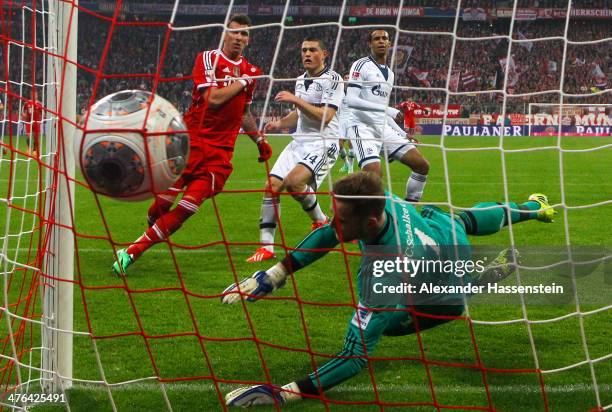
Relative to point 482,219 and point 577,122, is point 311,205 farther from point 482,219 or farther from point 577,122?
point 577,122

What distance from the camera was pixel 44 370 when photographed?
3.71 m

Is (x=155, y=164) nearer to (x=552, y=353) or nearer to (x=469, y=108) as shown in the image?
(x=552, y=353)

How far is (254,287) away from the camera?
3.75 m

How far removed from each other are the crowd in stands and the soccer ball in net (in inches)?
656

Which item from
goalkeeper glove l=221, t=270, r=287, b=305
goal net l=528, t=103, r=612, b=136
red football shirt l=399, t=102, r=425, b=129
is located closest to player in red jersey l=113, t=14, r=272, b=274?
goalkeeper glove l=221, t=270, r=287, b=305

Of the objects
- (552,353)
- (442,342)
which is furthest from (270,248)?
(552,353)

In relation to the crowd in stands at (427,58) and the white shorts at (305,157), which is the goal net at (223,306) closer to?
the white shorts at (305,157)

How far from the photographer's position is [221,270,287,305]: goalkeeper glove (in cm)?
368

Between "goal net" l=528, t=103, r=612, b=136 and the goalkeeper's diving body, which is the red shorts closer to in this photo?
the goalkeeper's diving body

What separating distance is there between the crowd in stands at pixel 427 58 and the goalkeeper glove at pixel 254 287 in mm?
16551

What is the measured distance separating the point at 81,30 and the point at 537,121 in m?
19.5

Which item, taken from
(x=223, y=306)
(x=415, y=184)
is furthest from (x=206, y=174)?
(x=415, y=184)

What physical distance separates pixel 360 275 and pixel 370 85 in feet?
14.7

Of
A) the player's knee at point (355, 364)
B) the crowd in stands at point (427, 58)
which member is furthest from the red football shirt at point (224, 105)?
the crowd in stands at point (427, 58)
